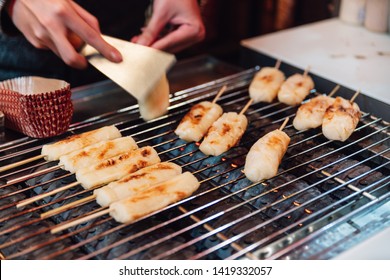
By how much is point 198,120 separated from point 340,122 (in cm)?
71

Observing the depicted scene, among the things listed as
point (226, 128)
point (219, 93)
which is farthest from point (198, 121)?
point (219, 93)

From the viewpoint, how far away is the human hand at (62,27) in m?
2.50

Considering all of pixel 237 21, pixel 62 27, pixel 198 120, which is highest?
pixel 62 27

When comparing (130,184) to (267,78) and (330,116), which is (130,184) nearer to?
(330,116)

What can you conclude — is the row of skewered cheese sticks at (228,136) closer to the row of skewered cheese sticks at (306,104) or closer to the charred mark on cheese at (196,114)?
the charred mark on cheese at (196,114)

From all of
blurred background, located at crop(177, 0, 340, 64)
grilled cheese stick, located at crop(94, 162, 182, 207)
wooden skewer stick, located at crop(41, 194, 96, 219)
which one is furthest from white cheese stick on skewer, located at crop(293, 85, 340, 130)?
blurred background, located at crop(177, 0, 340, 64)

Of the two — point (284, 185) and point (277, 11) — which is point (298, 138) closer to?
point (284, 185)

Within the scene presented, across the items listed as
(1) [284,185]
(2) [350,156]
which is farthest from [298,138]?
(1) [284,185]

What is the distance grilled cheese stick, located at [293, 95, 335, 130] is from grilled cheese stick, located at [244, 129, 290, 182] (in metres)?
0.24

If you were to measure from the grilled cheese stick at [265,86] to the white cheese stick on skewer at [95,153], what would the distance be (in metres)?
0.85

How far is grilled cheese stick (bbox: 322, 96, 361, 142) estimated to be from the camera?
260 cm

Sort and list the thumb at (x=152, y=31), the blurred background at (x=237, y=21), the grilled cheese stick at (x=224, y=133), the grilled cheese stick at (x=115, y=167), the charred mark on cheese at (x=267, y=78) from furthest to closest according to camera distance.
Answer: the blurred background at (x=237, y=21)
the charred mark on cheese at (x=267, y=78)
the thumb at (x=152, y=31)
the grilled cheese stick at (x=224, y=133)
the grilled cheese stick at (x=115, y=167)

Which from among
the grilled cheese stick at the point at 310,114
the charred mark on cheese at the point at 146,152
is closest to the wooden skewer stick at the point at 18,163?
the charred mark on cheese at the point at 146,152

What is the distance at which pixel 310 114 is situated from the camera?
8.97ft
